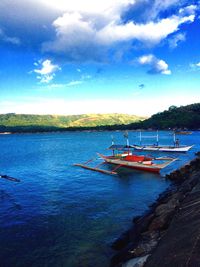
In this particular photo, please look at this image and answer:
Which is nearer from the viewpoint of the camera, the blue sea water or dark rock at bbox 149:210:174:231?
dark rock at bbox 149:210:174:231

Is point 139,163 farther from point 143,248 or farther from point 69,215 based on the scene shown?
point 143,248

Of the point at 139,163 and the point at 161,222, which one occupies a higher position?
the point at 161,222

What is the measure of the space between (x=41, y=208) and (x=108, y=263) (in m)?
13.1

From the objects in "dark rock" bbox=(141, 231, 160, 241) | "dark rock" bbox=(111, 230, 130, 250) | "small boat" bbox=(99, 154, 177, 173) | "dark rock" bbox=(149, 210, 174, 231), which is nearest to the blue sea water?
"dark rock" bbox=(111, 230, 130, 250)

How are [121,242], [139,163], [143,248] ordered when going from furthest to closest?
[139,163] < [121,242] < [143,248]

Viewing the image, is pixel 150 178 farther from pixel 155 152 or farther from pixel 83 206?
pixel 155 152

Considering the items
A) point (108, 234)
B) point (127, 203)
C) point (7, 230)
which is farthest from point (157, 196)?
point (7, 230)

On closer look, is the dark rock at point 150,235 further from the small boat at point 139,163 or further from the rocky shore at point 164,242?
the small boat at point 139,163

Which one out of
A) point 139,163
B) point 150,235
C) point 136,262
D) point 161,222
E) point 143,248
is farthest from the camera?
point 139,163

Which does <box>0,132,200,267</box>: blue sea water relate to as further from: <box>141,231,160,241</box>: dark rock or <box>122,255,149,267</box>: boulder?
<box>122,255,149,267</box>: boulder

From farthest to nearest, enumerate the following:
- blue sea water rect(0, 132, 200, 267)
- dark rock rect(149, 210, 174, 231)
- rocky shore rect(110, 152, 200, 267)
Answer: blue sea water rect(0, 132, 200, 267), dark rock rect(149, 210, 174, 231), rocky shore rect(110, 152, 200, 267)

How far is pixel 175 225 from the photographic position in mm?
13969

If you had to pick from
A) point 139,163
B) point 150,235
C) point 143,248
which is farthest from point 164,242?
point 139,163

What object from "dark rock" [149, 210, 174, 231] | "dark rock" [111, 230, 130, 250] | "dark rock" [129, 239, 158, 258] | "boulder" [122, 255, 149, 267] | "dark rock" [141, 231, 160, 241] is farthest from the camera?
"dark rock" [111, 230, 130, 250]
